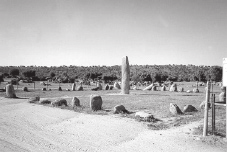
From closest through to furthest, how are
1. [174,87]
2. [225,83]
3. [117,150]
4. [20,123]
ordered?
1. [117,150]
2. [225,83]
3. [20,123]
4. [174,87]

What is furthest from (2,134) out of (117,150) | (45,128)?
(117,150)

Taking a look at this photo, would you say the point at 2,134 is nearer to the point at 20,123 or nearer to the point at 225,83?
the point at 20,123

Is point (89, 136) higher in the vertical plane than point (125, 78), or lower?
lower

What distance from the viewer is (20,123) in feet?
38.2

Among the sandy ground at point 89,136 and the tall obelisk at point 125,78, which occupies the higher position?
the tall obelisk at point 125,78

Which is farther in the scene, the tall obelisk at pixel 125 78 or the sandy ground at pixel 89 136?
the tall obelisk at pixel 125 78

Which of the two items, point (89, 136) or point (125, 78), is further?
point (125, 78)

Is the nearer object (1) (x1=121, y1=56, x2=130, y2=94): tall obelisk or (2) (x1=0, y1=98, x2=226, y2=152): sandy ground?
(2) (x1=0, y1=98, x2=226, y2=152): sandy ground

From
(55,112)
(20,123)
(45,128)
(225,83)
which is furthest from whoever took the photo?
(55,112)

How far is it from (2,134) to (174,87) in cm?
2934

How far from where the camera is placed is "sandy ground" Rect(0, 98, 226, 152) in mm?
7676

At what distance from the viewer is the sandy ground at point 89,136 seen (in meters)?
7.68

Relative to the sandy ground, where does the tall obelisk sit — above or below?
above

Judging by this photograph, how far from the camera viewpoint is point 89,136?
910cm
